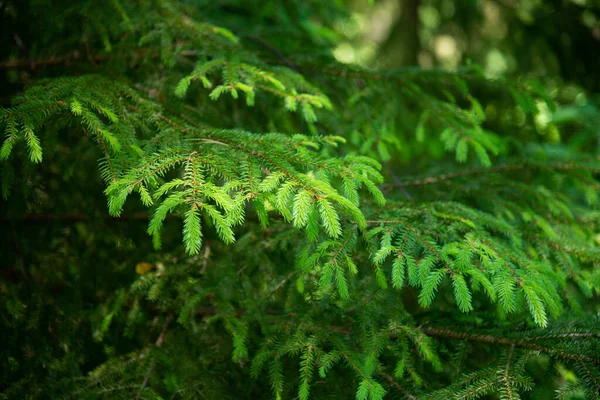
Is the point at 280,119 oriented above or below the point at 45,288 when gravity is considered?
above

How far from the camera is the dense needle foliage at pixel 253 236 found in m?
1.70

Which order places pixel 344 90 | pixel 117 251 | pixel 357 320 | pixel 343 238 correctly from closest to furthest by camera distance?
pixel 343 238
pixel 357 320
pixel 117 251
pixel 344 90

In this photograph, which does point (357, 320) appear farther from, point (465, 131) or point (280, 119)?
point (280, 119)

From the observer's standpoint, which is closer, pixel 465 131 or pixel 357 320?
pixel 357 320

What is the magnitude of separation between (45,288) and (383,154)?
7.17 feet

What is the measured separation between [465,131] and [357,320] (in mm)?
1410

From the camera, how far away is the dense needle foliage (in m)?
1.70

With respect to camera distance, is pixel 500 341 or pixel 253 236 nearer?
pixel 500 341

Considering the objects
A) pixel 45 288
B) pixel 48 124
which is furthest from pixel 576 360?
pixel 45 288

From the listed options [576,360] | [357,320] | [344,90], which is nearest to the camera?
[576,360]

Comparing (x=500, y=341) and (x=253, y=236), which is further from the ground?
(x=253, y=236)

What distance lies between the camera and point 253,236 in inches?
97.3

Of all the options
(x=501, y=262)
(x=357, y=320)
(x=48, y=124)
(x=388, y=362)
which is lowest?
(x=388, y=362)

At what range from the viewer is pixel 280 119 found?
3.06 m
